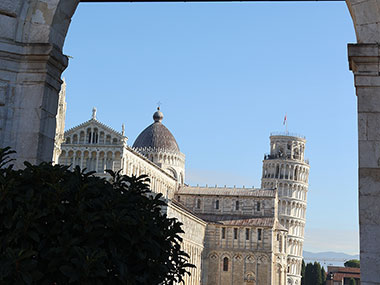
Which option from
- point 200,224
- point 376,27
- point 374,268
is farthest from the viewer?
point 200,224

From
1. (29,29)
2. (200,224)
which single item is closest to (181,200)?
(200,224)

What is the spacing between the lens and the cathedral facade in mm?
59344

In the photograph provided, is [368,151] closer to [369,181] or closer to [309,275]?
[369,181]

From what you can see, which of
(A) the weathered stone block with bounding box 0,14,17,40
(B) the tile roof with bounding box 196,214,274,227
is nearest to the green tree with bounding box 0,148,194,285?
(A) the weathered stone block with bounding box 0,14,17,40

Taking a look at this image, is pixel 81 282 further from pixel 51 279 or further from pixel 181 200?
pixel 181 200

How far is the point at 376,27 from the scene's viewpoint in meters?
7.14

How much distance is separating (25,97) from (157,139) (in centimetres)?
7184

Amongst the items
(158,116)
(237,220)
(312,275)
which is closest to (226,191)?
(237,220)

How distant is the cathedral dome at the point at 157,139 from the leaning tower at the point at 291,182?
26.4 m

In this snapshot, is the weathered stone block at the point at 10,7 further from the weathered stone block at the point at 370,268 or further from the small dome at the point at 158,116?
the small dome at the point at 158,116

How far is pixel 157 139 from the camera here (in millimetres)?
79625

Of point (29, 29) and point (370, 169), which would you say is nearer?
point (370, 169)

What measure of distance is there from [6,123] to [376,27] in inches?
187

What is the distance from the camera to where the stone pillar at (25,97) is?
7695 millimetres
